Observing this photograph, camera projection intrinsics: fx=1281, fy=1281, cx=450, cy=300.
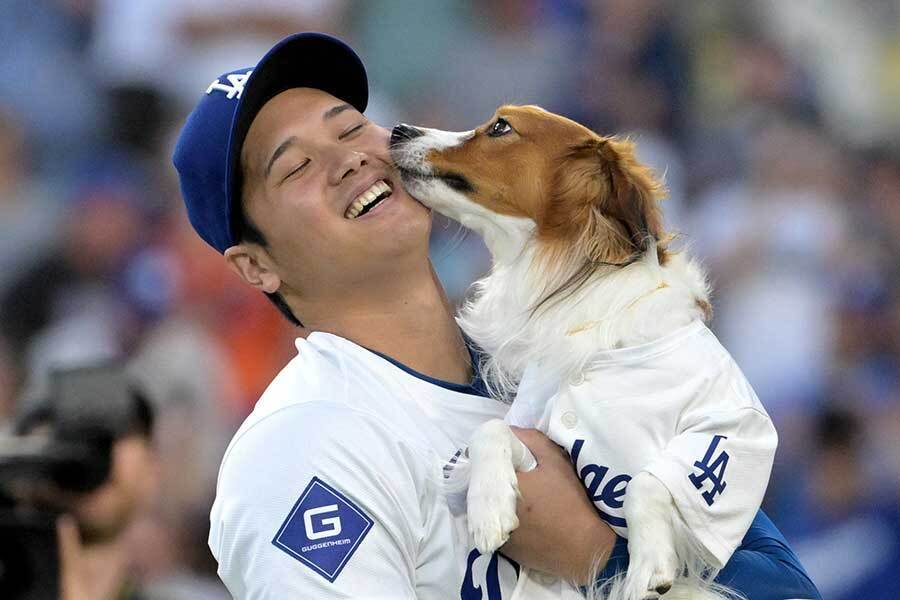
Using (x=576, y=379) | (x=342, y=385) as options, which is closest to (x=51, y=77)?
(x=342, y=385)

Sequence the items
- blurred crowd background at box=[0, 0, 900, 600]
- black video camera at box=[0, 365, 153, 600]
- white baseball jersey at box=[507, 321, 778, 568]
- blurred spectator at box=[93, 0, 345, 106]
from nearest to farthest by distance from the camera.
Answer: black video camera at box=[0, 365, 153, 600] < white baseball jersey at box=[507, 321, 778, 568] < blurred crowd background at box=[0, 0, 900, 600] < blurred spectator at box=[93, 0, 345, 106]

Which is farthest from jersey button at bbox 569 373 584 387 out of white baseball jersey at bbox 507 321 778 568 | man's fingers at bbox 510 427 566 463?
man's fingers at bbox 510 427 566 463

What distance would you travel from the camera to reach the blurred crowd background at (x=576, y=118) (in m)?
5.43

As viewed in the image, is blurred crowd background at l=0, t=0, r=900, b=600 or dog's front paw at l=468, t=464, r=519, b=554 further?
blurred crowd background at l=0, t=0, r=900, b=600

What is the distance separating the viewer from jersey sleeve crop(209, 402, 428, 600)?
7.22ft

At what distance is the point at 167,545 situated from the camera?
4820 millimetres

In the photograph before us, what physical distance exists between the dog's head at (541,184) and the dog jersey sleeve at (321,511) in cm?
67

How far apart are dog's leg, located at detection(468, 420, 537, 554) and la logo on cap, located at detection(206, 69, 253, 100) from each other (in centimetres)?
86

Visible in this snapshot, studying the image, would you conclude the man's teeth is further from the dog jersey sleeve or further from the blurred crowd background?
the blurred crowd background

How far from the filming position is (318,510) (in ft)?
7.34

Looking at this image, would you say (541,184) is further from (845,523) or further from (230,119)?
(845,523)

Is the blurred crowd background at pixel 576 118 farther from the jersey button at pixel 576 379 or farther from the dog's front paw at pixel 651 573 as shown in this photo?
the dog's front paw at pixel 651 573

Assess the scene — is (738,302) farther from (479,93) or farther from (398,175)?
(398,175)

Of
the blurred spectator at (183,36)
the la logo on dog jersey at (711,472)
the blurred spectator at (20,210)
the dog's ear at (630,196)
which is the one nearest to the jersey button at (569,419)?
the la logo on dog jersey at (711,472)
